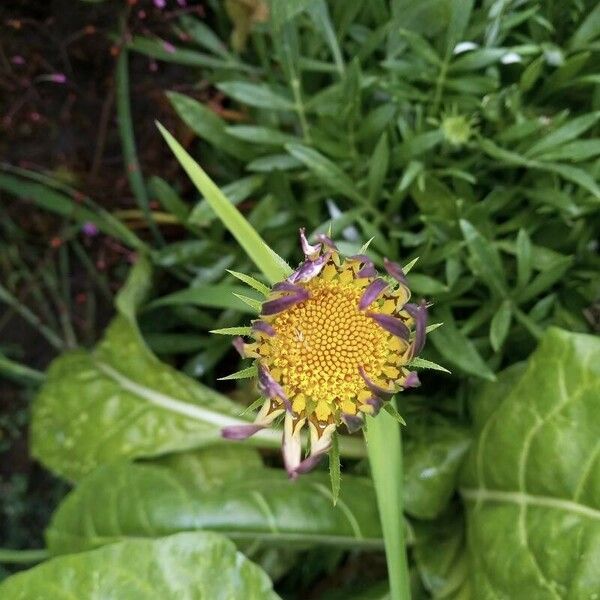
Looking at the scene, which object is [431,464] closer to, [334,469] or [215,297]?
[215,297]

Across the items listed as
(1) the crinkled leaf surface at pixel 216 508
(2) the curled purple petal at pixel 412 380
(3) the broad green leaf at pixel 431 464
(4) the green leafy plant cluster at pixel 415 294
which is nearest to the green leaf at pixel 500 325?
(4) the green leafy plant cluster at pixel 415 294

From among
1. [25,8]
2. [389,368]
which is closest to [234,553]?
[389,368]

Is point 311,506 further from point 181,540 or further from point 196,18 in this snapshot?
point 196,18

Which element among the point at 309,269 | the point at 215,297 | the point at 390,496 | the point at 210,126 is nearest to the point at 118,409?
the point at 215,297

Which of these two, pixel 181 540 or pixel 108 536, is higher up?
pixel 181 540

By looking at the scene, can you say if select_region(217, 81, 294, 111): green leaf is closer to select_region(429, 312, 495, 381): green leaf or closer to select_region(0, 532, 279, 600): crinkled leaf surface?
select_region(429, 312, 495, 381): green leaf

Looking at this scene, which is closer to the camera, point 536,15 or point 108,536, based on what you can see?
point 536,15

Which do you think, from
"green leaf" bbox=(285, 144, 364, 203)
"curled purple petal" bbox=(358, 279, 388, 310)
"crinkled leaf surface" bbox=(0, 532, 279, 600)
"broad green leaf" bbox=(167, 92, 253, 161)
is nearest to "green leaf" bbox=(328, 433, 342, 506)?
"curled purple petal" bbox=(358, 279, 388, 310)

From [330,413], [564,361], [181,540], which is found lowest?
[181,540]
